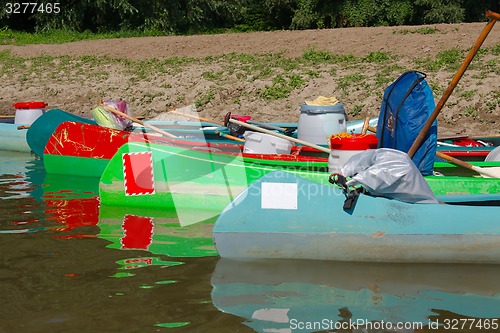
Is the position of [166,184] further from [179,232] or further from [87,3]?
[87,3]

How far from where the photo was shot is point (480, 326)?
5.11 metres

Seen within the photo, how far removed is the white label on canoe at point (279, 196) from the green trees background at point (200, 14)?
2184cm

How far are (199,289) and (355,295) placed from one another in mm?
1111

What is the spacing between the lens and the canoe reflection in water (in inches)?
205

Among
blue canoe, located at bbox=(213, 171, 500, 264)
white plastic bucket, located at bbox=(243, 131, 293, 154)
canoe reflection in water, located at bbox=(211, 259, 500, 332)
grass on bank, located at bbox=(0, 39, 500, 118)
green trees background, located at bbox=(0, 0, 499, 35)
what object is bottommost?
canoe reflection in water, located at bbox=(211, 259, 500, 332)

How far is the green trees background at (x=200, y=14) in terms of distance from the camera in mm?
27703

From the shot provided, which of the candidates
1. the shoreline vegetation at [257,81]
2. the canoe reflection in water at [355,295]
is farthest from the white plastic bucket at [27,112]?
the canoe reflection in water at [355,295]

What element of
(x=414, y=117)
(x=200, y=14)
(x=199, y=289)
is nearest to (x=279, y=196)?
(x=199, y=289)

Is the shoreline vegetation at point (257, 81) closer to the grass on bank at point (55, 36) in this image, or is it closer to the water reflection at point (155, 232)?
the grass on bank at point (55, 36)

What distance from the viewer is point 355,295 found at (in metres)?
5.71

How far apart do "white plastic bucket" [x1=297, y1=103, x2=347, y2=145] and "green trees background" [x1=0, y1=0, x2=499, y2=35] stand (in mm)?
18001

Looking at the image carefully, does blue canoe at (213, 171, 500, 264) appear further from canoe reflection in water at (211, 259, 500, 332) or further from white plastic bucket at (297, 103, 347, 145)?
→ white plastic bucket at (297, 103, 347, 145)

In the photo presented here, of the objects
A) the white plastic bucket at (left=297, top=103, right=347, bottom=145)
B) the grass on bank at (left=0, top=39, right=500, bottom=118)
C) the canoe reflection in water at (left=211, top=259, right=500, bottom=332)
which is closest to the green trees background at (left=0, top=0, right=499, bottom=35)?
the grass on bank at (left=0, top=39, right=500, bottom=118)

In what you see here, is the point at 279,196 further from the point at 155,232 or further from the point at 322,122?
the point at 322,122
